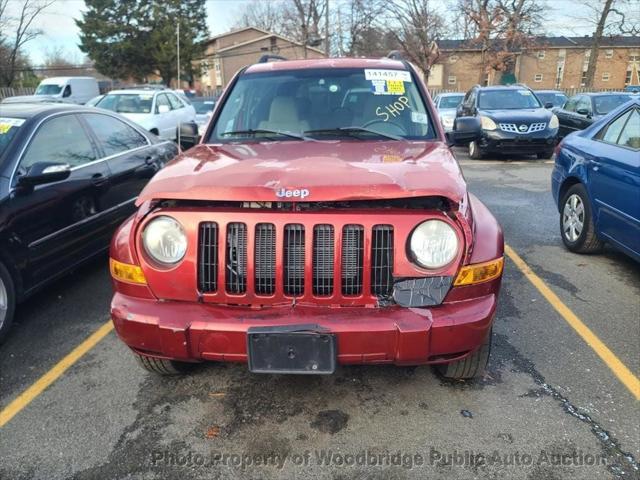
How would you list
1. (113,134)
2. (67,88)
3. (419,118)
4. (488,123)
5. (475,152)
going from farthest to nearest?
(67,88) → (475,152) → (488,123) → (113,134) → (419,118)

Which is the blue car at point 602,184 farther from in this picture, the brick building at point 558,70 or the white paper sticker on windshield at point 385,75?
the brick building at point 558,70

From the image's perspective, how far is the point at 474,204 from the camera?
2.93 meters

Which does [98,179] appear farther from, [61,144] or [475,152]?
[475,152]

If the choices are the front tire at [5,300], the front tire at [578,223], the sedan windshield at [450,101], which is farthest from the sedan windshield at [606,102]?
the front tire at [5,300]

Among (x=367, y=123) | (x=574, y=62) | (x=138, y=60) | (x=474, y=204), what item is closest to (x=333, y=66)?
(x=367, y=123)

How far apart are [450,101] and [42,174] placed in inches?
672

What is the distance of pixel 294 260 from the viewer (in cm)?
236

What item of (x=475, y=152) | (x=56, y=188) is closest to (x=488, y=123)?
(x=475, y=152)

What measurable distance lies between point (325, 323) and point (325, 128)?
1.69 meters

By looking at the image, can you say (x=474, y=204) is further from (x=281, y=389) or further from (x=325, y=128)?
(x=281, y=389)

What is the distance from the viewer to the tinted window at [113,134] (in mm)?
4824

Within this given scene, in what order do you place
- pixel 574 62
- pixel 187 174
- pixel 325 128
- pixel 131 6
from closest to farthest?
1. pixel 187 174
2. pixel 325 128
3. pixel 131 6
4. pixel 574 62

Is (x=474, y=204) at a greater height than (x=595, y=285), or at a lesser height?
greater

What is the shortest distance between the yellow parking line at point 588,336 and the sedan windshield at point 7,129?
444 centimetres
